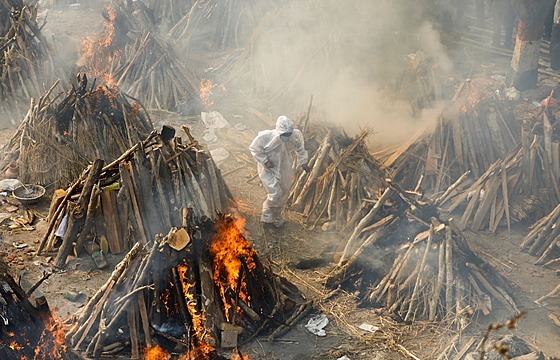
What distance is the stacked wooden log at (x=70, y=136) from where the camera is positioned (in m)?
10.9

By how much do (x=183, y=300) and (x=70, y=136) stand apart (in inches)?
193

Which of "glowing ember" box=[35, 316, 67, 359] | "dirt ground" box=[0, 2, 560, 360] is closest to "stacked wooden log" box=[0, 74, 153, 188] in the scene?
"dirt ground" box=[0, 2, 560, 360]

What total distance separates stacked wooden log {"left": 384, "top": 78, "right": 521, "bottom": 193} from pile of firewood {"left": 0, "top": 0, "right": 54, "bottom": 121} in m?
8.37

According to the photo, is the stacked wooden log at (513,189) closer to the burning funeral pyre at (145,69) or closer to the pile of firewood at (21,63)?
the burning funeral pyre at (145,69)

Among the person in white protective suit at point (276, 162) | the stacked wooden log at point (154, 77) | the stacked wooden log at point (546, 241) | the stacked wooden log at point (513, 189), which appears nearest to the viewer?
the stacked wooden log at point (546, 241)

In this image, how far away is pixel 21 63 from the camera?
14523 mm

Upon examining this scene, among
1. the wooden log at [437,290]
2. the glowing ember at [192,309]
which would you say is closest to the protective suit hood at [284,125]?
the wooden log at [437,290]

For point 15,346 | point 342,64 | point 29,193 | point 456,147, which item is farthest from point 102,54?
point 15,346

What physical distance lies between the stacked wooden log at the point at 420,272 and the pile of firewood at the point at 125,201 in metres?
2.63

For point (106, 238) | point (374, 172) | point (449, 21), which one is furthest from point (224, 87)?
point (449, 21)

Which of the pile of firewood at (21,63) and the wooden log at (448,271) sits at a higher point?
the pile of firewood at (21,63)

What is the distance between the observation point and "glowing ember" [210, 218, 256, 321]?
7645 mm

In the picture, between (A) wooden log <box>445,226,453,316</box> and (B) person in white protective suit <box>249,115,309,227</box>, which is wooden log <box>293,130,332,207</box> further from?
(A) wooden log <box>445,226,453,316</box>

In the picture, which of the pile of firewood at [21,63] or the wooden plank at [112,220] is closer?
the wooden plank at [112,220]
